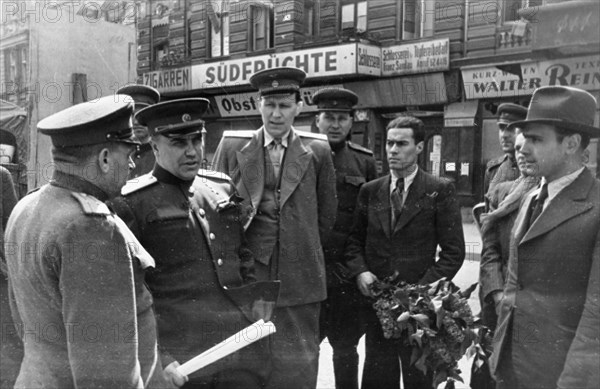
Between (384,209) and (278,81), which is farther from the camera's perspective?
(384,209)

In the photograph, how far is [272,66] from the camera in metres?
15.0

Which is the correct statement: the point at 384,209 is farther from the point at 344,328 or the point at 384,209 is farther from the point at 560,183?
the point at 560,183

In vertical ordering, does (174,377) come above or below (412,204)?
below

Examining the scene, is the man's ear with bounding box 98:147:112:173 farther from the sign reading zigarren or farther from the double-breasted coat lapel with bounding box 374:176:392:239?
the sign reading zigarren

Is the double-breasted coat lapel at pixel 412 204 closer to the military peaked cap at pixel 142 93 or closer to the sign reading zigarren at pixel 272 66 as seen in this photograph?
the military peaked cap at pixel 142 93

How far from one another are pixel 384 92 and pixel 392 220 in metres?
11.3

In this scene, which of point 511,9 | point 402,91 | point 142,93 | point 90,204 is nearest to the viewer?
point 90,204

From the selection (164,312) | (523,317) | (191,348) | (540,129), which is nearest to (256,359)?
(191,348)

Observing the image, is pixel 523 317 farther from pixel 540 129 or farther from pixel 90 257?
pixel 90 257

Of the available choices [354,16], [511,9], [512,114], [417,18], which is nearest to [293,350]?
[512,114]

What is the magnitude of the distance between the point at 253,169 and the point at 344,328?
123 centimetres

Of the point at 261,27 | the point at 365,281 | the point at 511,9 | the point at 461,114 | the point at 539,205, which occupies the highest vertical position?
the point at 261,27

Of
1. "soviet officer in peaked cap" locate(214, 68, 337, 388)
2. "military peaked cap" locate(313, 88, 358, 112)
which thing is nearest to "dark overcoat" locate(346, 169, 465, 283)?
"soviet officer in peaked cap" locate(214, 68, 337, 388)

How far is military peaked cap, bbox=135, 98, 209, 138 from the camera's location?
8.26 feet
